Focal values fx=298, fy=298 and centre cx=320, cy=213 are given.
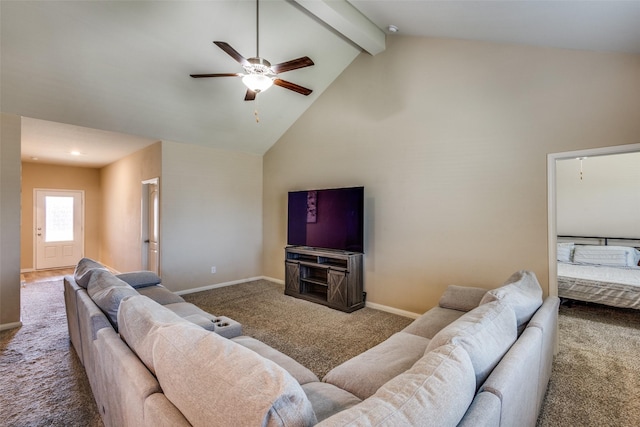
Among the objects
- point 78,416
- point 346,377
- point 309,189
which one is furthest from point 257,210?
point 346,377

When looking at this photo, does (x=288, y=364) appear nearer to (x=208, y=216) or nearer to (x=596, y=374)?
(x=596, y=374)

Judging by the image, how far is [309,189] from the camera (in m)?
5.20

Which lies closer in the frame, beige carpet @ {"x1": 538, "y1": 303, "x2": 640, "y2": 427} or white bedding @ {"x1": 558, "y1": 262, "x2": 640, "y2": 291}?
beige carpet @ {"x1": 538, "y1": 303, "x2": 640, "y2": 427}

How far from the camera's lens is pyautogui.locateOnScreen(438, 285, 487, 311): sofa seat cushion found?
2807 mm

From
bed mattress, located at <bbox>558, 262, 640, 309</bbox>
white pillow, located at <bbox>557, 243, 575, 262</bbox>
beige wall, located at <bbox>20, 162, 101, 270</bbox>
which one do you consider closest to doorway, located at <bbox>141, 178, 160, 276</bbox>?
beige wall, located at <bbox>20, 162, 101, 270</bbox>

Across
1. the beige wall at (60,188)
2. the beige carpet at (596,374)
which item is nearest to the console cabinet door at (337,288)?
the beige carpet at (596,374)

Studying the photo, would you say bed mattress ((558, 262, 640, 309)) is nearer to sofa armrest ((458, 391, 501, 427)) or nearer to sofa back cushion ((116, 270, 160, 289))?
sofa armrest ((458, 391, 501, 427))

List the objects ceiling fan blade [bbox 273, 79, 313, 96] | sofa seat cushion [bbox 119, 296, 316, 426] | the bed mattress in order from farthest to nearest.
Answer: the bed mattress → ceiling fan blade [bbox 273, 79, 313, 96] → sofa seat cushion [bbox 119, 296, 316, 426]

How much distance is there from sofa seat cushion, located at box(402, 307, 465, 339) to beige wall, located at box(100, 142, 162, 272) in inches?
177

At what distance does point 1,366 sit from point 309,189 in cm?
409

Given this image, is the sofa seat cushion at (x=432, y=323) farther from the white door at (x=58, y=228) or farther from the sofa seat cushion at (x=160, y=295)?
the white door at (x=58, y=228)

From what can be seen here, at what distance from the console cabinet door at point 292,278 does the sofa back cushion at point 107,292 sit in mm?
2675

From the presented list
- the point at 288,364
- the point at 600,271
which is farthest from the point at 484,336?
the point at 600,271

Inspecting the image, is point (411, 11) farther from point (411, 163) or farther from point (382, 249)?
point (382, 249)
